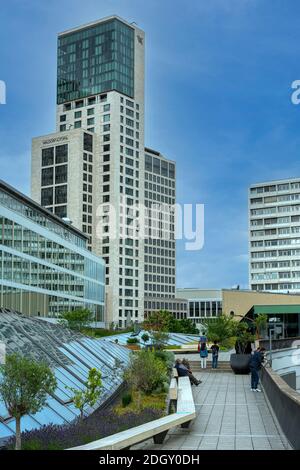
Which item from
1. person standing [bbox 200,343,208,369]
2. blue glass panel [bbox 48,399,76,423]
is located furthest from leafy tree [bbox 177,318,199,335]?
blue glass panel [bbox 48,399,76,423]

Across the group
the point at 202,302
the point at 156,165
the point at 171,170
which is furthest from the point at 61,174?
the point at 202,302

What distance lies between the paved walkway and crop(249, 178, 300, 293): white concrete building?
134 meters

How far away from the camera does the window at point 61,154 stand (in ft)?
513

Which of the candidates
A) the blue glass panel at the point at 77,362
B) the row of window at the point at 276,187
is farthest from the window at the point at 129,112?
the blue glass panel at the point at 77,362

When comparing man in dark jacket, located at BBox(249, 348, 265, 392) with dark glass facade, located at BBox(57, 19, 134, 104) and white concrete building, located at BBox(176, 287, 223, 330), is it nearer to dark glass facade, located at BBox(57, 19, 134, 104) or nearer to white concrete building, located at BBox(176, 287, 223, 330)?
dark glass facade, located at BBox(57, 19, 134, 104)

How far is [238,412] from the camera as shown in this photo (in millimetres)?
21953

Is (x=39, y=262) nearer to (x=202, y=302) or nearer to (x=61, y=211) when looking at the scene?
(x=61, y=211)

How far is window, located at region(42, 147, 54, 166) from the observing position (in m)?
159

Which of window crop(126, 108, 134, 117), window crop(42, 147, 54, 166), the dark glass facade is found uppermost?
the dark glass facade

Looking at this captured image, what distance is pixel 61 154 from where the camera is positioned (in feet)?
515

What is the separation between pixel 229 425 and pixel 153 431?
4933 millimetres

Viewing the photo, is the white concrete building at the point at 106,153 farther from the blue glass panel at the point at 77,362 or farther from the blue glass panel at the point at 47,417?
the blue glass panel at the point at 47,417
